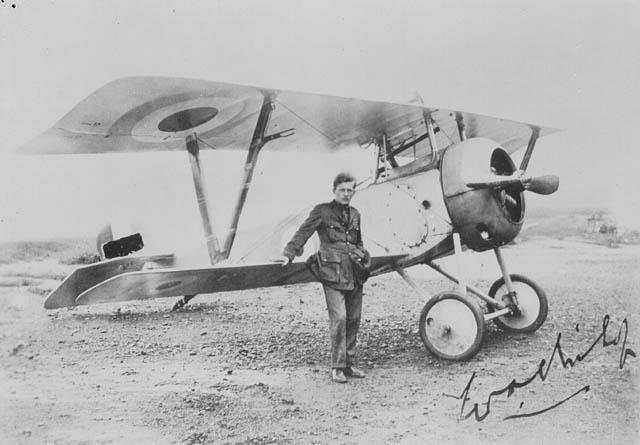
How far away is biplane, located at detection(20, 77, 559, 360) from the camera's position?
345 centimetres

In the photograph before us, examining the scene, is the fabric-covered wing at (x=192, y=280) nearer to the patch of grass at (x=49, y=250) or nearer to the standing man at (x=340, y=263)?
the standing man at (x=340, y=263)

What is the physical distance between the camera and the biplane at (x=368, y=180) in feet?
11.3

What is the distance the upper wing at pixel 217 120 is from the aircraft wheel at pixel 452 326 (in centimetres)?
172

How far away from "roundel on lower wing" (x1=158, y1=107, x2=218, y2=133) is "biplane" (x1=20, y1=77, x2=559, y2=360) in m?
0.01

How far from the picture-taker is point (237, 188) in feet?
13.1

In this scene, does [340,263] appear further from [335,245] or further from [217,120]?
[217,120]

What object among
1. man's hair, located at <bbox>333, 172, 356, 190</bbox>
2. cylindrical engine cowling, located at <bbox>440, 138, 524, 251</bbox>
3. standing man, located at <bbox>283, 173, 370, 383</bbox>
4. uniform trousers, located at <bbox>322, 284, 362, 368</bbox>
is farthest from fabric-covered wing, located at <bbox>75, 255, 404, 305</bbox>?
man's hair, located at <bbox>333, 172, 356, 190</bbox>

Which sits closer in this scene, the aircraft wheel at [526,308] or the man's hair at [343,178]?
the man's hair at [343,178]

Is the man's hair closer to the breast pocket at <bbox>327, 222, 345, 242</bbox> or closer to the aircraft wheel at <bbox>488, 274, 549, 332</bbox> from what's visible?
the breast pocket at <bbox>327, 222, 345, 242</bbox>

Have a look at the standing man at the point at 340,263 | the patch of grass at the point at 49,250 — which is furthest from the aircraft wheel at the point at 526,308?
the patch of grass at the point at 49,250

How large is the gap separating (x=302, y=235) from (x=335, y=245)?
10.3 inches

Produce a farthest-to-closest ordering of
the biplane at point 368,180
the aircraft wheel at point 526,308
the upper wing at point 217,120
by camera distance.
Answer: the aircraft wheel at point 526,308, the biplane at point 368,180, the upper wing at point 217,120

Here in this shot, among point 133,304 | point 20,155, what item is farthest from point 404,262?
point 133,304

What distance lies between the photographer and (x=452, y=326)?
3.68 metres
